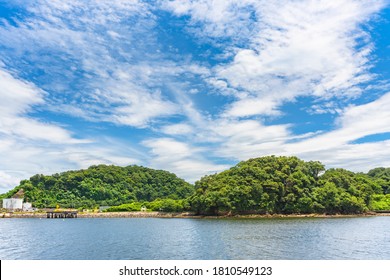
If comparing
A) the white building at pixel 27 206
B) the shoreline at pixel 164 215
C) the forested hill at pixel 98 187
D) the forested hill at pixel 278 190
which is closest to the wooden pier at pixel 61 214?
the shoreline at pixel 164 215

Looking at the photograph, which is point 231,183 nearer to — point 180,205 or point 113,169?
point 180,205

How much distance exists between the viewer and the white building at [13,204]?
130 m

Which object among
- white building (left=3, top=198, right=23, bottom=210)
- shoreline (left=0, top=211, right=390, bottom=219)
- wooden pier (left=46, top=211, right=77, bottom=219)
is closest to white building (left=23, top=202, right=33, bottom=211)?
white building (left=3, top=198, right=23, bottom=210)

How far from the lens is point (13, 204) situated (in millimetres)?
130625

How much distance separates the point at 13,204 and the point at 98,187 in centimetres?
3216

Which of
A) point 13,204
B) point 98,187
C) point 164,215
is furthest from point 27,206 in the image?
point 164,215

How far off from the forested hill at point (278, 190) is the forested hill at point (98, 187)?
4832 centimetres

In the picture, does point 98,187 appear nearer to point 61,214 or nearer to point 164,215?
point 61,214

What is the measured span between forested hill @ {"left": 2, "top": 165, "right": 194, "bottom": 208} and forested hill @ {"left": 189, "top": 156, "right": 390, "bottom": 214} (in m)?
48.3

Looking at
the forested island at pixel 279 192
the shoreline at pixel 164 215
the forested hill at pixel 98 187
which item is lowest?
the shoreline at pixel 164 215

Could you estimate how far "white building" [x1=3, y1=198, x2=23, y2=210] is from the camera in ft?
426

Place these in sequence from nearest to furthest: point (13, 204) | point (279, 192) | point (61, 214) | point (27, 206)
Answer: point (279, 192), point (61, 214), point (27, 206), point (13, 204)

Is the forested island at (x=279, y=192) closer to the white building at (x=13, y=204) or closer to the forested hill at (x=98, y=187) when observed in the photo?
the forested hill at (x=98, y=187)

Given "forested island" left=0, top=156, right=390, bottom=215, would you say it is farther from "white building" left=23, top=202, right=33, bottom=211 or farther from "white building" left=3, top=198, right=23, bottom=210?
"white building" left=3, top=198, right=23, bottom=210
